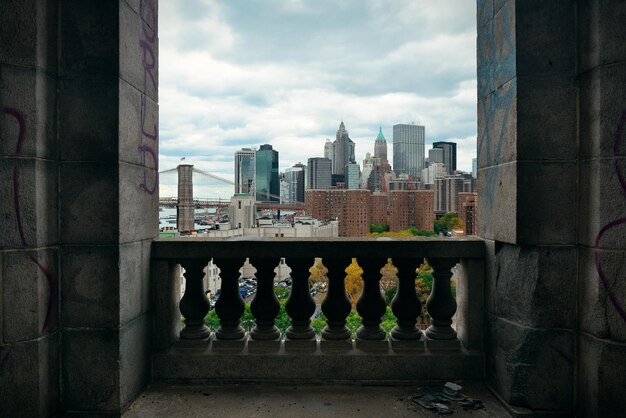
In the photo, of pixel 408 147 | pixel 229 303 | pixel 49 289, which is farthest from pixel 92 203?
pixel 408 147

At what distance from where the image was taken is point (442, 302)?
4406 millimetres

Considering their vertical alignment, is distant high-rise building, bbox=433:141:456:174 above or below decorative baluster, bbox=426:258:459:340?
A: above

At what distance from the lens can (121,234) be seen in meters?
3.67

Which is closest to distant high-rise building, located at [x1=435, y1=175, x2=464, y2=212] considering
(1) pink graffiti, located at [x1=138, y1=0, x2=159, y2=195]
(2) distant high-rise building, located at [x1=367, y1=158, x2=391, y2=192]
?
(2) distant high-rise building, located at [x1=367, y1=158, x2=391, y2=192]

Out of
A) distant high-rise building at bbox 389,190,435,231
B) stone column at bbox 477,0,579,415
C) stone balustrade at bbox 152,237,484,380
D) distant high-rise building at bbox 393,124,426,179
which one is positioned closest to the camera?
stone column at bbox 477,0,579,415

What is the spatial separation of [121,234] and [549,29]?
4006mm

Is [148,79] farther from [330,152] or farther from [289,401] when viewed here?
[330,152]

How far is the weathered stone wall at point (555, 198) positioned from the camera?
3.41 meters

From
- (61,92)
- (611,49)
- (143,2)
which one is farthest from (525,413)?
(143,2)

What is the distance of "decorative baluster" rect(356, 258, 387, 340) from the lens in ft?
14.3

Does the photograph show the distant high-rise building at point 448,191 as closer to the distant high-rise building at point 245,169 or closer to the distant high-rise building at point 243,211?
the distant high-rise building at point 243,211

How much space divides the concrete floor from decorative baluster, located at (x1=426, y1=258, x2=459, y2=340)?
0.52m

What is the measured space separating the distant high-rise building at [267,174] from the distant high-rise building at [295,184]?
347 centimetres

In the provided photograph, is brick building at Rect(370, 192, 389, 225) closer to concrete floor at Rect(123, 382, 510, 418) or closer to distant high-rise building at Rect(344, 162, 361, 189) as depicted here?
distant high-rise building at Rect(344, 162, 361, 189)
